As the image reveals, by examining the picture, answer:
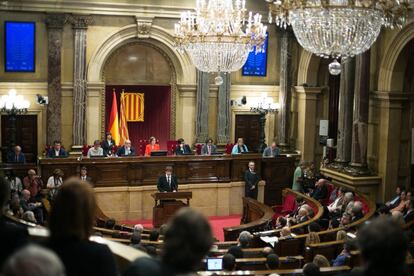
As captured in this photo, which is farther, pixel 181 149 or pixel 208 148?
pixel 208 148

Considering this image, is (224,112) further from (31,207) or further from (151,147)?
(31,207)

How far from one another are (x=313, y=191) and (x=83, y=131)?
643 centimetres

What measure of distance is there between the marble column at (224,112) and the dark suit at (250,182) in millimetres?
2508

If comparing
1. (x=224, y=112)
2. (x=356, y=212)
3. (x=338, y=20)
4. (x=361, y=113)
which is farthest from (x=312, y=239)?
(x=224, y=112)

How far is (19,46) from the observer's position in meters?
15.7

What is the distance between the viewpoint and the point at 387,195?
14125 millimetres

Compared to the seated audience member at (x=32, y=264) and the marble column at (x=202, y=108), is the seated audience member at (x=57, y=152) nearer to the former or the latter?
the marble column at (x=202, y=108)

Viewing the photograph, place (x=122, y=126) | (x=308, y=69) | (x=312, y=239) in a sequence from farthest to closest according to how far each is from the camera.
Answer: (x=308, y=69), (x=122, y=126), (x=312, y=239)

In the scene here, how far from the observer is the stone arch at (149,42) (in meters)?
16.4

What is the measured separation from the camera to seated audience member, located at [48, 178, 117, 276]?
256cm

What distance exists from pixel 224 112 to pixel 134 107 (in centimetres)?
264

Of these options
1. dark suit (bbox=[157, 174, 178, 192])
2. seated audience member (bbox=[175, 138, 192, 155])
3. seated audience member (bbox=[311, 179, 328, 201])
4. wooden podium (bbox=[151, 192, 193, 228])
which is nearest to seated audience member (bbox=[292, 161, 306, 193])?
seated audience member (bbox=[311, 179, 328, 201])

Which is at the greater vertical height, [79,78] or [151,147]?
[79,78]

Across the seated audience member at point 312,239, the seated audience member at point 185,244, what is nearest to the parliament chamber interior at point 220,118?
the seated audience member at point 312,239
